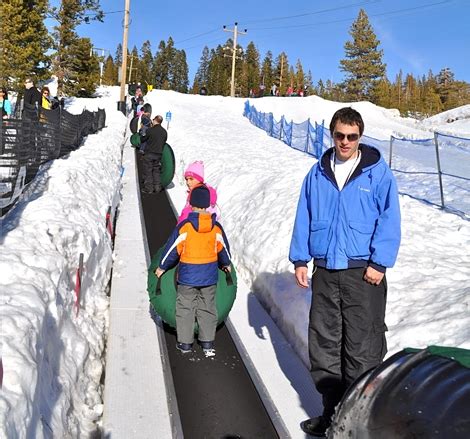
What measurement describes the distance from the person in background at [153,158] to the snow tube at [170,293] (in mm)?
7276

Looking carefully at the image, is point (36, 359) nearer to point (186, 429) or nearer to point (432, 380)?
point (186, 429)

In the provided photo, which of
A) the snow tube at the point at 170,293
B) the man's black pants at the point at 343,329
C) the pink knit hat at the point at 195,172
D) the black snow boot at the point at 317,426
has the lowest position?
the black snow boot at the point at 317,426

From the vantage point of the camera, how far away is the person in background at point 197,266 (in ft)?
14.4

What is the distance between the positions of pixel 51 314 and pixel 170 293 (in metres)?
1.36

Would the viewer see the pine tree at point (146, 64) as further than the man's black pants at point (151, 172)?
Yes

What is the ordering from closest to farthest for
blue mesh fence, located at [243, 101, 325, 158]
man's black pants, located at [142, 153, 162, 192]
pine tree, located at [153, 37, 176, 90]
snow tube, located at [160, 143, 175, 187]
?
man's black pants, located at [142, 153, 162, 192], snow tube, located at [160, 143, 175, 187], blue mesh fence, located at [243, 101, 325, 158], pine tree, located at [153, 37, 176, 90]

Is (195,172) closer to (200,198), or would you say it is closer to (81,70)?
(200,198)

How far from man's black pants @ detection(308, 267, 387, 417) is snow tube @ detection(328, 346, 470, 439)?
1049mm

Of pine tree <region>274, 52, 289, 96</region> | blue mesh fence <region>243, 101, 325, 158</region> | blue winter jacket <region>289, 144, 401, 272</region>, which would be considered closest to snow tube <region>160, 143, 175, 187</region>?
blue mesh fence <region>243, 101, 325, 158</region>

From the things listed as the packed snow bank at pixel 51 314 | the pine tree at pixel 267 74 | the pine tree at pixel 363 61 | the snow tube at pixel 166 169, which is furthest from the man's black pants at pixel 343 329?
the pine tree at pixel 267 74

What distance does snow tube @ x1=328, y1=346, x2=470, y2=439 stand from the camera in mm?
1566

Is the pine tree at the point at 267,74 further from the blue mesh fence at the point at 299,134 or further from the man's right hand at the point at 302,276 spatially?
the man's right hand at the point at 302,276

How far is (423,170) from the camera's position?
11.8 meters

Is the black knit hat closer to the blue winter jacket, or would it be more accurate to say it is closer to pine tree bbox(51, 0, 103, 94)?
the blue winter jacket
